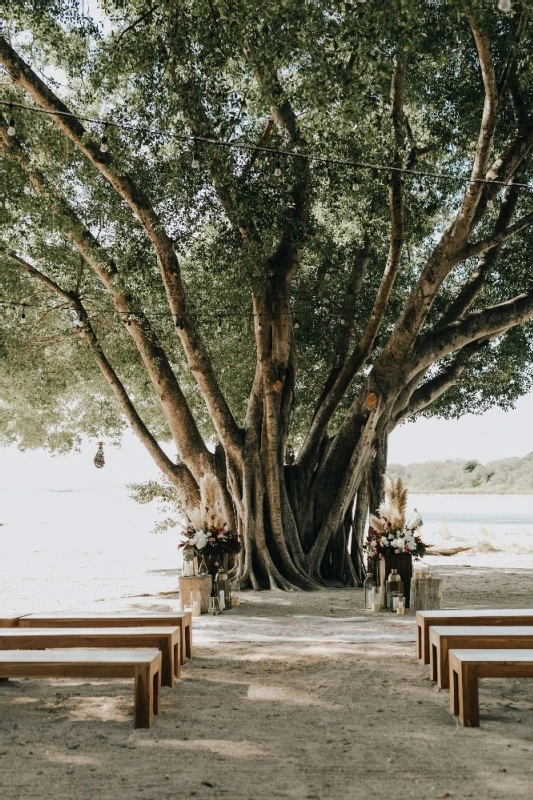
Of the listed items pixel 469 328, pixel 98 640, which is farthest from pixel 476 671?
pixel 469 328

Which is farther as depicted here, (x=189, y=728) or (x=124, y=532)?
(x=124, y=532)

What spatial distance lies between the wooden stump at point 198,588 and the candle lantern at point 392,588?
191 centimetres

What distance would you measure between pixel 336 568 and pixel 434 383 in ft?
10.9

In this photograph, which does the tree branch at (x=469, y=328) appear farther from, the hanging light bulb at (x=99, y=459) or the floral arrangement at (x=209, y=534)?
the hanging light bulb at (x=99, y=459)

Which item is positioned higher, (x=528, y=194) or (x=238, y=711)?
(x=528, y=194)

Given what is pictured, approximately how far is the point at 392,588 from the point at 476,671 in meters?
4.62

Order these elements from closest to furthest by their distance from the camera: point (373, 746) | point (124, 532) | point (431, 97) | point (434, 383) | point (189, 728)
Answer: point (373, 746) → point (189, 728) → point (431, 97) → point (434, 383) → point (124, 532)

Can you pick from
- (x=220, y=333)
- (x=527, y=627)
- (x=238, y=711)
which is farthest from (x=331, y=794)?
(x=220, y=333)

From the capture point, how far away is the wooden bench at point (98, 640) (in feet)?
17.0

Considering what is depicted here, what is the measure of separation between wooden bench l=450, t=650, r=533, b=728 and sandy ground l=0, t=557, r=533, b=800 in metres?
0.10

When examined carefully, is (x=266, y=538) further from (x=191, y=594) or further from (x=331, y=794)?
(x=331, y=794)

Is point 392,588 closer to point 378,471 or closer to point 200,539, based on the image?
point 200,539

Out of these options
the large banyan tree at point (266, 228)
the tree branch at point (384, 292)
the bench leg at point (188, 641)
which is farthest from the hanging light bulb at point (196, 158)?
the bench leg at point (188, 641)

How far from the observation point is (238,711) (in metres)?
4.72
